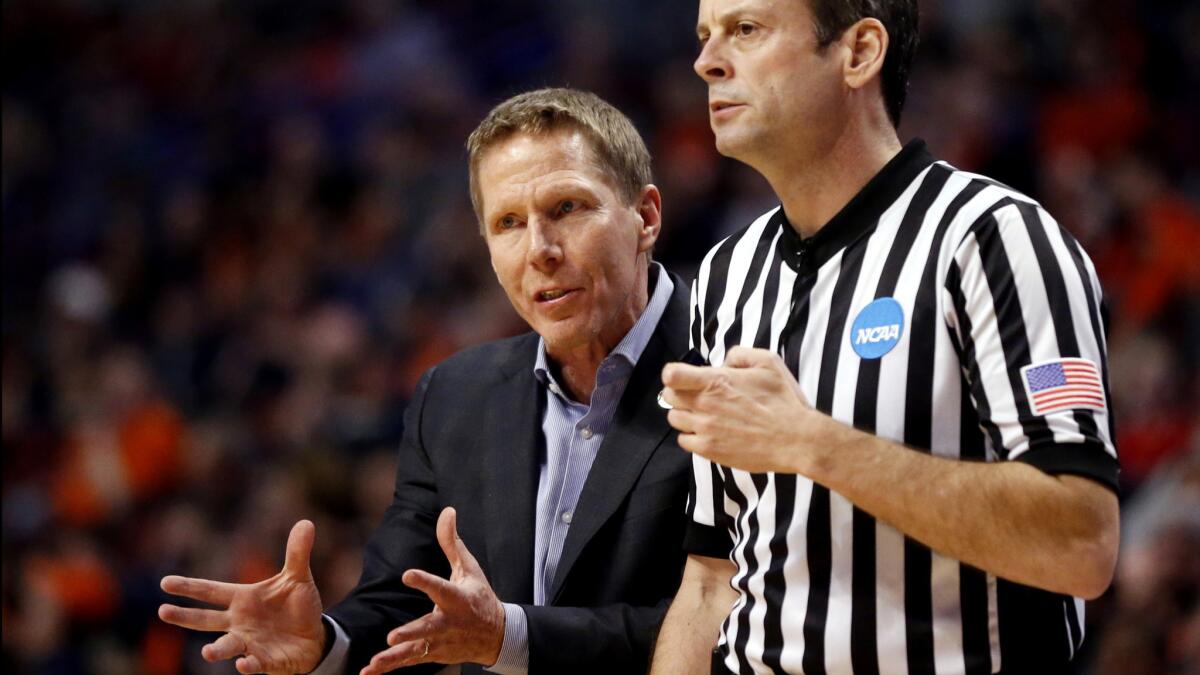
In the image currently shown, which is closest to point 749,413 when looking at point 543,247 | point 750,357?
point 750,357

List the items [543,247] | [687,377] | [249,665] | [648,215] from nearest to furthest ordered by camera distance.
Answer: [687,377] < [249,665] < [543,247] < [648,215]

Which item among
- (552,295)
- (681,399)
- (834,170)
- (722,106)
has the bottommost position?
(681,399)

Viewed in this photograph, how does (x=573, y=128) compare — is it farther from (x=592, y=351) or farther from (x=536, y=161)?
(x=592, y=351)

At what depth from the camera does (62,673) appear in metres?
6.64

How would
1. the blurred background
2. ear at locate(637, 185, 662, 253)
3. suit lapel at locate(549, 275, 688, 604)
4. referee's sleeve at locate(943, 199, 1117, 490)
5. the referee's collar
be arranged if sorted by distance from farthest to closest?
1. the blurred background
2. ear at locate(637, 185, 662, 253)
3. suit lapel at locate(549, 275, 688, 604)
4. the referee's collar
5. referee's sleeve at locate(943, 199, 1117, 490)

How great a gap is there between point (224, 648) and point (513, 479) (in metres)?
0.72

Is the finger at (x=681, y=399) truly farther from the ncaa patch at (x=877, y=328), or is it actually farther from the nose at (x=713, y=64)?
the nose at (x=713, y=64)

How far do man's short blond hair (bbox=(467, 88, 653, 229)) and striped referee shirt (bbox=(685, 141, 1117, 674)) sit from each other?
2.37ft

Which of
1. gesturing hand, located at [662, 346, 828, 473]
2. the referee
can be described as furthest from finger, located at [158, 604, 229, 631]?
gesturing hand, located at [662, 346, 828, 473]

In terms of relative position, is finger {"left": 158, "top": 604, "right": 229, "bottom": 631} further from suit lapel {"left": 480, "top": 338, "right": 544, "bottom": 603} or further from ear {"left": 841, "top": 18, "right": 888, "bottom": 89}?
ear {"left": 841, "top": 18, "right": 888, "bottom": 89}

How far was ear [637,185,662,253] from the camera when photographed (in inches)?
133

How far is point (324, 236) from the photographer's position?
8781mm

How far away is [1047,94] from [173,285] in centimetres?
493

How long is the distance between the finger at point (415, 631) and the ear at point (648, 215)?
1.03 metres
